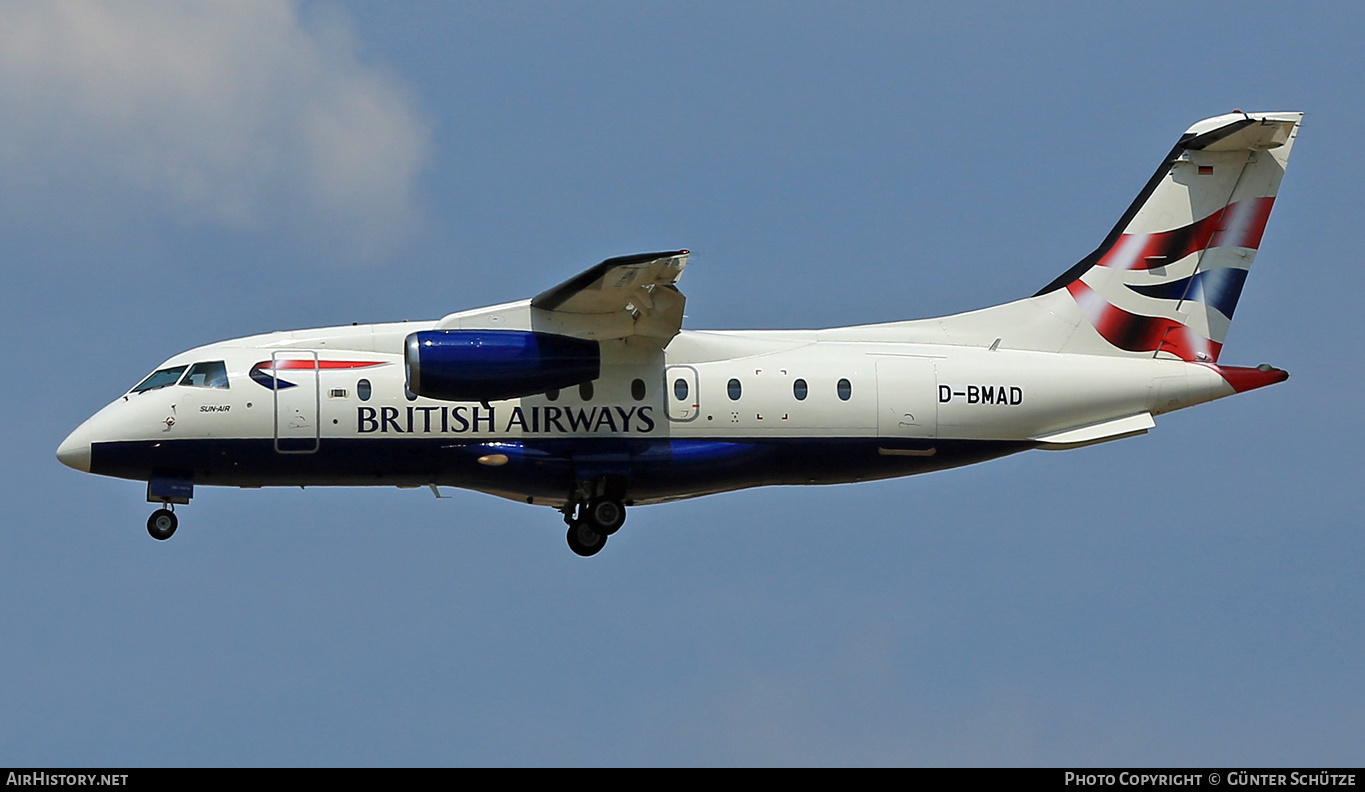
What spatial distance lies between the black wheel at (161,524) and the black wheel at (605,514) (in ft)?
15.2

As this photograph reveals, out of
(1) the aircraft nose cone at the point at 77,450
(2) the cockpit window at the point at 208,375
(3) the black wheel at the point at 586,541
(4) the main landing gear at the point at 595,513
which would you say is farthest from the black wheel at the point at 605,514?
(1) the aircraft nose cone at the point at 77,450

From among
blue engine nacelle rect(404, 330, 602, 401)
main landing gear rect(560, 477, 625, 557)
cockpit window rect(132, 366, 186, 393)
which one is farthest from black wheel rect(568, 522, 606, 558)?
cockpit window rect(132, 366, 186, 393)

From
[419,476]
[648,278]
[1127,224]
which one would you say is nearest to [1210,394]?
[1127,224]

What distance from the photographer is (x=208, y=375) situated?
69.6 ft

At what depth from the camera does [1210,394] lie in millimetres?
22797

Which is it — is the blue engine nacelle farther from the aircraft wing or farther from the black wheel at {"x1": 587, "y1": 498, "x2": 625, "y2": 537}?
the black wheel at {"x1": 587, "y1": 498, "x2": 625, "y2": 537}

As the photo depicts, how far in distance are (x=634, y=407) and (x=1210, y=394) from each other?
6.90 m

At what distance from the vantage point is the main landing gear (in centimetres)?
2173

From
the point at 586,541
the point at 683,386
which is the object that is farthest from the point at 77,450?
the point at 683,386

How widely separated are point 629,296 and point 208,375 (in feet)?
15.6

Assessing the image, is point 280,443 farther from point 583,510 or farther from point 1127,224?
point 1127,224

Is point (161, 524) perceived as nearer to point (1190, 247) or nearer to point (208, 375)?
point (208, 375)

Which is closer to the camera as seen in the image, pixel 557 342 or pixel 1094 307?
pixel 557 342
